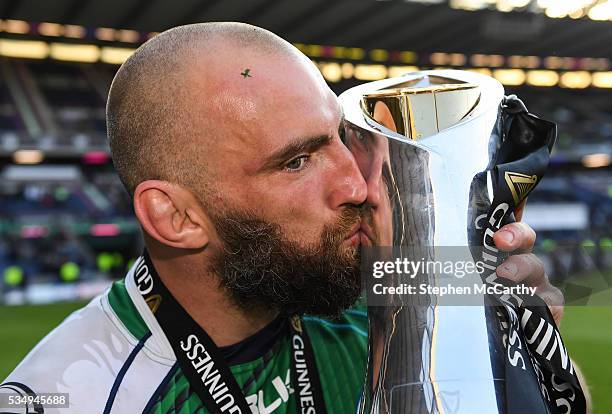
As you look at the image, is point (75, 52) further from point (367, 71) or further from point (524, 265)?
point (524, 265)

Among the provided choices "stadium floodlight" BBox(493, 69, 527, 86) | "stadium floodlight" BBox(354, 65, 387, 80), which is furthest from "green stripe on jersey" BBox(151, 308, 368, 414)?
"stadium floodlight" BBox(493, 69, 527, 86)

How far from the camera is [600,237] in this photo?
15.4 metres

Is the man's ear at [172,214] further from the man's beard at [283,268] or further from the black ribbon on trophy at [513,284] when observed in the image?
the black ribbon on trophy at [513,284]

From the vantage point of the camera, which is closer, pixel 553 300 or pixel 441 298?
pixel 441 298

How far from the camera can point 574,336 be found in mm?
927

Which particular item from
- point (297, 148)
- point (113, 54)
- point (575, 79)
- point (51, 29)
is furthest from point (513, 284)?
point (575, 79)

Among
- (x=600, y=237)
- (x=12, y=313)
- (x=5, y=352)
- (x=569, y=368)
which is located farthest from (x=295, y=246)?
(x=600, y=237)

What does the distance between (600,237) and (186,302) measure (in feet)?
52.2

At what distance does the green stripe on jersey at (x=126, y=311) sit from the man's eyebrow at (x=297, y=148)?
13.5 inches

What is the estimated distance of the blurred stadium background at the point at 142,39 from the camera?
14.3 meters

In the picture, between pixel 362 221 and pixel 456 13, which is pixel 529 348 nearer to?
pixel 362 221

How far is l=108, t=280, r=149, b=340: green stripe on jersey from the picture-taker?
1.04 metres

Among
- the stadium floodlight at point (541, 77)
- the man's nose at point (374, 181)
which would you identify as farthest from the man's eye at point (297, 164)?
the stadium floodlight at point (541, 77)

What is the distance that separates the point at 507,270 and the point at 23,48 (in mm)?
19223
